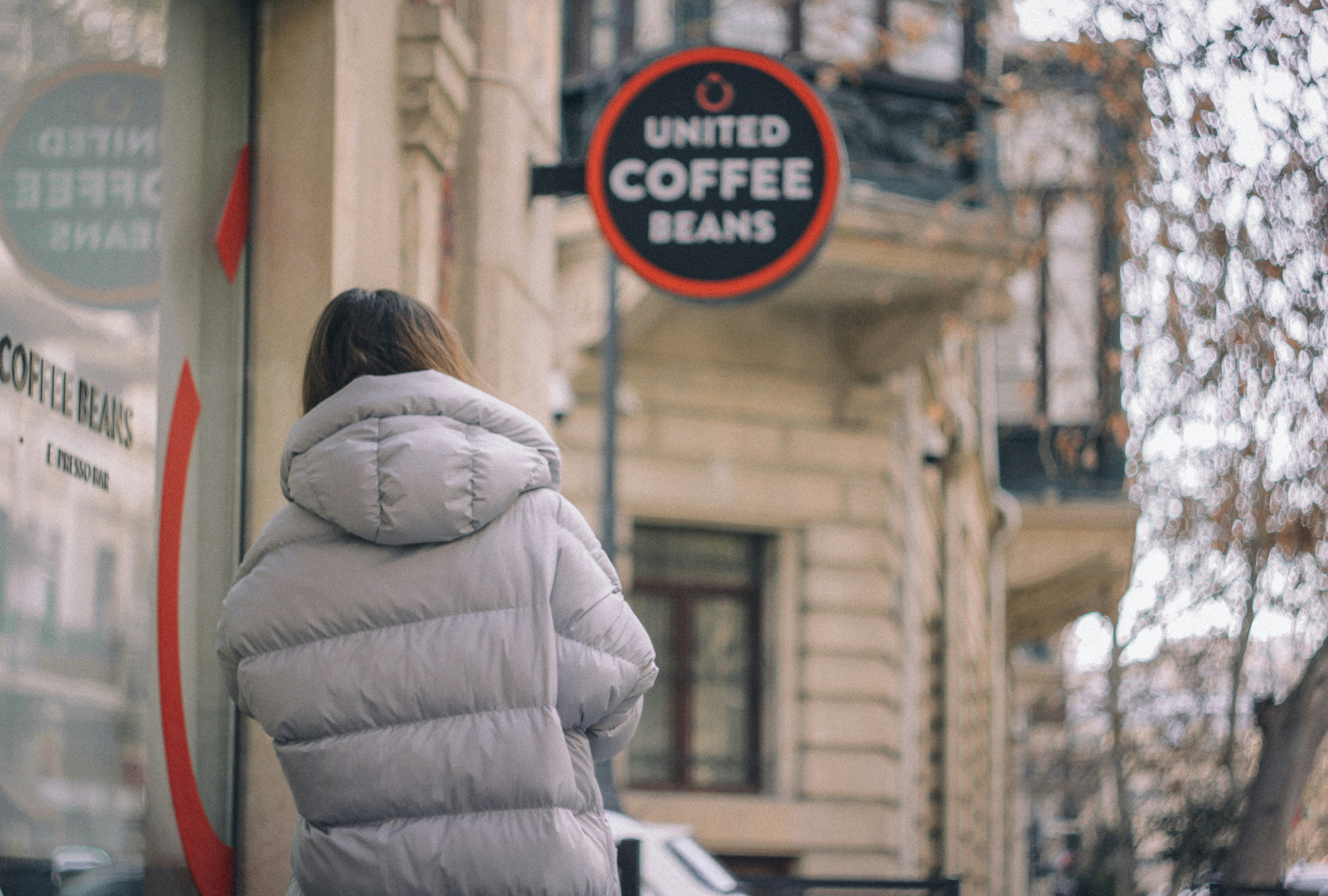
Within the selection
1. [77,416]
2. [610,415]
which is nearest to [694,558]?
[610,415]

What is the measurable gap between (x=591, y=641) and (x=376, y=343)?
686 millimetres

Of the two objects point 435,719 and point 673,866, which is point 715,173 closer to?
point 673,866

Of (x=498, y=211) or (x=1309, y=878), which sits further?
(x=1309, y=878)

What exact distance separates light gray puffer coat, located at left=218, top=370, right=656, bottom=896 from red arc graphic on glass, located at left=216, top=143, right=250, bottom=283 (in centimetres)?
197

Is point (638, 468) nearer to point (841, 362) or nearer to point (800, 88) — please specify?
point (841, 362)

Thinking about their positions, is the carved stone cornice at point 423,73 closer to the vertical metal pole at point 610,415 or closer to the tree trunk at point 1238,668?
the vertical metal pole at point 610,415

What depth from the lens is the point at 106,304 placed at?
3.82 meters

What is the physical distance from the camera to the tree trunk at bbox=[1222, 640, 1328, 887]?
8.98 meters

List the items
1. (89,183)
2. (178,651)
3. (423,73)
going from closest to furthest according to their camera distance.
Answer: (89,183), (178,651), (423,73)

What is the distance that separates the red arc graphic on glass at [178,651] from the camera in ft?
13.6

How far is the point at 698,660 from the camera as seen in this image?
530 inches

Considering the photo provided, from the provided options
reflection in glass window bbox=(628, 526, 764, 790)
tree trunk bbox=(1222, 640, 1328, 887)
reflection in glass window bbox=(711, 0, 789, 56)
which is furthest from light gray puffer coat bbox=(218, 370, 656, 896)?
reflection in glass window bbox=(711, 0, 789, 56)

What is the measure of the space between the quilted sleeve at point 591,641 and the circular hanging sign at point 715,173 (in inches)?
144

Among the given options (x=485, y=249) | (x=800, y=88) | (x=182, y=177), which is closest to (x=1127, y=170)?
(x=800, y=88)
